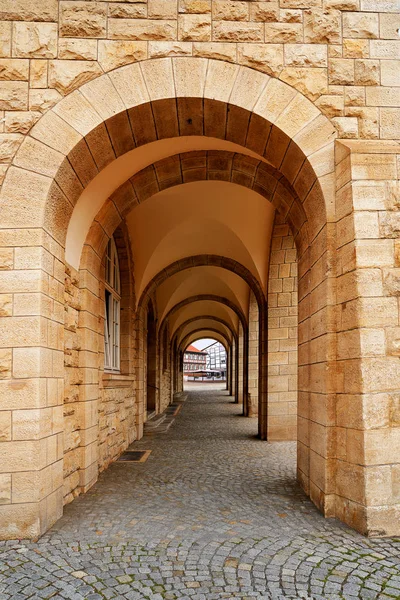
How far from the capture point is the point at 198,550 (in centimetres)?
334

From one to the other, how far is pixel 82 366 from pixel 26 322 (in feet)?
4.35

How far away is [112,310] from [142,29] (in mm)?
4270

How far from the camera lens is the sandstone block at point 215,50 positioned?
Result: 4031 mm

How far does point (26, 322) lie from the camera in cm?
365

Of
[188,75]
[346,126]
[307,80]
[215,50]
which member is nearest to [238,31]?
[215,50]

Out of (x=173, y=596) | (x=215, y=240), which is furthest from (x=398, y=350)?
(x=215, y=240)

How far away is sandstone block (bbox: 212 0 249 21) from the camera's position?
4.05 metres

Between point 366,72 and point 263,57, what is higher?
point 263,57

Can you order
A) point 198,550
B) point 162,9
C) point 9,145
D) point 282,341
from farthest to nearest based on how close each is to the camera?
point 282,341
point 162,9
point 9,145
point 198,550

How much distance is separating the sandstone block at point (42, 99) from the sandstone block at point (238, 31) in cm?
146

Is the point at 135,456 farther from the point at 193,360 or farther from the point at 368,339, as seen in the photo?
the point at 193,360

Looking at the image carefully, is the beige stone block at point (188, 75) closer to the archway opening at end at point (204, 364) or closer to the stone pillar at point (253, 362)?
the stone pillar at point (253, 362)

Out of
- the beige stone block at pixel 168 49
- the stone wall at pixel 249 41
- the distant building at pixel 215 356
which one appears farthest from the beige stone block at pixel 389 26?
the distant building at pixel 215 356

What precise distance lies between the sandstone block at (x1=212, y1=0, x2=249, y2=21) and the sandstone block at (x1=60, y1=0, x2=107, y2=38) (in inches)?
36.9
